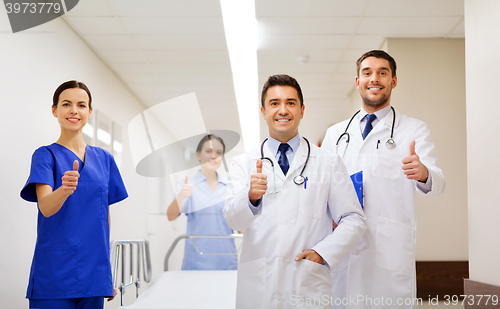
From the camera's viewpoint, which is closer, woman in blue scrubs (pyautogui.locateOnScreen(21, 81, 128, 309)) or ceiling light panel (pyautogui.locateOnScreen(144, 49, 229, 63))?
woman in blue scrubs (pyautogui.locateOnScreen(21, 81, 128, 309))

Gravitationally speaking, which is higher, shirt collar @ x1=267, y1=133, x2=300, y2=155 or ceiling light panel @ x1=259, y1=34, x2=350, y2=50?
ceiling light panel @ x1=259, y1=34, x2=350, y2=50

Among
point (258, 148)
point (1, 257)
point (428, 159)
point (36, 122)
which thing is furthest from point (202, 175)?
point (428, 159)

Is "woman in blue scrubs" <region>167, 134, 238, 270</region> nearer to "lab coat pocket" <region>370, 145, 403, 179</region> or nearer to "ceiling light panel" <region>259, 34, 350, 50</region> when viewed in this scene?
"ceiling light panel" <region>259, 34, 350, 50</region>

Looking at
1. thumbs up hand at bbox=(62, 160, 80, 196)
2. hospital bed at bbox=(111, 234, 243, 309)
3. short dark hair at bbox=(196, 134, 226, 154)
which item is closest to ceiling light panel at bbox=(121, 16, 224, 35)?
short dark hair at bbox=(196, 134, 226, 154)

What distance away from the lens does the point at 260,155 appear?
1.67 metres

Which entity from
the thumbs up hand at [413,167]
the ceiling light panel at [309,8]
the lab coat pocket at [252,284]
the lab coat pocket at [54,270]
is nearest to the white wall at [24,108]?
the lab coat pocket at [54,270]

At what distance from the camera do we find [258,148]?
1716 millimetres

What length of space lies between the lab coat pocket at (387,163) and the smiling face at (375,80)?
228mm

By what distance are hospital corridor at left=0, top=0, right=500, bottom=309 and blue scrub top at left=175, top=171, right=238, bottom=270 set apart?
0.01 m

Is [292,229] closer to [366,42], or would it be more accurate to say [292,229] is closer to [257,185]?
[257,185]

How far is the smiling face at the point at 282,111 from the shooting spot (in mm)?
1604

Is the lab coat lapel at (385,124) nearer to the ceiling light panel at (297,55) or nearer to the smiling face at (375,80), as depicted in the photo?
the smiling face at (375,80)

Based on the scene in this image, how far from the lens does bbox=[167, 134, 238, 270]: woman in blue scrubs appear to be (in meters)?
3.36

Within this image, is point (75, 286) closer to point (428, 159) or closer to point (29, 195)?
point (29, 195)
